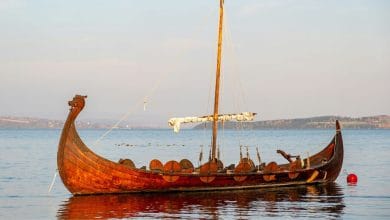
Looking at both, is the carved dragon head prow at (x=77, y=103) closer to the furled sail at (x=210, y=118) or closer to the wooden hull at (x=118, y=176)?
the wooden hull at (x=118, y=176)

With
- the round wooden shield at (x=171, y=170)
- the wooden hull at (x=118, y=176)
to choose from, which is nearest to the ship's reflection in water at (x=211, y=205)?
the wooden hull at (x=118, y=176)

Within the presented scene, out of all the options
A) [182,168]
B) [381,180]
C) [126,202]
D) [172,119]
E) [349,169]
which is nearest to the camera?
[126,202]

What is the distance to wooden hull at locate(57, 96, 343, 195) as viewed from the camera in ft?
111

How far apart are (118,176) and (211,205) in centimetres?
513

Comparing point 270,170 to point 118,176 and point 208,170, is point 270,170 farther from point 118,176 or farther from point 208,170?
point 118,176

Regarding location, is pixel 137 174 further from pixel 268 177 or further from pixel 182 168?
pixel 268 177

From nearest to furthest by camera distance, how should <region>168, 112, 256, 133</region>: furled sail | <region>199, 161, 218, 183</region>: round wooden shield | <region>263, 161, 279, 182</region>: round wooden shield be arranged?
<region>199, 161, 218, 183</region>: round wooden shield, <region>263, 161, 279, 182</region>: round wooden shield, <region>168, 112, 256, 133</region>: furled sail

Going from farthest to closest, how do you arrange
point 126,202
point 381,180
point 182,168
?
point 381,180, point 182,168, point 126,202

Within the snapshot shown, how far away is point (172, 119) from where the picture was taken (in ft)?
133

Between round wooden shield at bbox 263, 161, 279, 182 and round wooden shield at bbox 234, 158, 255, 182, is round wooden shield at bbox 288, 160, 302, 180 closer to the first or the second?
round wooden shield at bbox 263, 161, 279, 182

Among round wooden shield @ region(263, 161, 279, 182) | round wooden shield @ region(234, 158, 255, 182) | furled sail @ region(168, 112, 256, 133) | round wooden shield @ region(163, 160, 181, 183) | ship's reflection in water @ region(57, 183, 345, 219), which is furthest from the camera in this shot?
furled sail @ region(168, 112, 256, 133)

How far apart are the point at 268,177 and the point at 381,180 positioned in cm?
1442

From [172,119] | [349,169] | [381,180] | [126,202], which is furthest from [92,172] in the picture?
[349,169]

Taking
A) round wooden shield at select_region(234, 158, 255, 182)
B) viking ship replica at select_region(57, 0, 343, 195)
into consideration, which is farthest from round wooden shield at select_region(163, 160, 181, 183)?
round wooden shield at select_region(234, 158, 255, 182)
